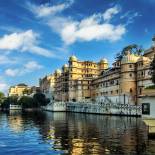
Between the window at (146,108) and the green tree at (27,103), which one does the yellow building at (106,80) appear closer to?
the green tree at (27,103)

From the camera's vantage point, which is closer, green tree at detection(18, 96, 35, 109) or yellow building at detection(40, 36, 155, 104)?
yellow building at detection(40, 36, 155, 104)

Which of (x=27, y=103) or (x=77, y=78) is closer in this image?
(x=77, y=78)

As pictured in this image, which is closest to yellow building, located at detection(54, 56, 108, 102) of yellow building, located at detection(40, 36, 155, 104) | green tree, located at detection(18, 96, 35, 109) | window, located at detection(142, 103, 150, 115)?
yellow building, located at detection(40, 36, 155, 104)

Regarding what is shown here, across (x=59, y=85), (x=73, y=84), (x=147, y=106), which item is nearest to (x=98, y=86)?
(x=73, y=84)

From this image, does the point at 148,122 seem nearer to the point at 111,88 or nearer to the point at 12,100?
the point at 111,88

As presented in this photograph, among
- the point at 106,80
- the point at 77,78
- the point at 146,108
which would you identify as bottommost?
the point at 146,108

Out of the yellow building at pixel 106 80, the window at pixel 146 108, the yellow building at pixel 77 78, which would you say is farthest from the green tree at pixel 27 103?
the window at pixel 146 108

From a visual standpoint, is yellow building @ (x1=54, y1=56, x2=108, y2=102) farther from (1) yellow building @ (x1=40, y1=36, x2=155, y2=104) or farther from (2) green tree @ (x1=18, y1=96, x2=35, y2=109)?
(2) green tree @ (x1=18, y1=96, x2=35, y2=109)

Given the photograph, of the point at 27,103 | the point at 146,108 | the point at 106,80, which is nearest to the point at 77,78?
the point at 106,80

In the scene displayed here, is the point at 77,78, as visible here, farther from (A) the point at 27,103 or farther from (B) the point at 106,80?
(A) the point at 27,103

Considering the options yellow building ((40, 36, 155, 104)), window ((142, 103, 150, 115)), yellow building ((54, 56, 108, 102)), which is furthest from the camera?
yellow building ((54, 56, 108, 102))

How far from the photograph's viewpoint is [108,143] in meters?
34.0

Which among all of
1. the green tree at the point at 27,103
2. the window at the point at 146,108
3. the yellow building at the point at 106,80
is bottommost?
the window at the point at 146,108

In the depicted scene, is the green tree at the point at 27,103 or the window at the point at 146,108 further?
the green tree at the point at 27,103
